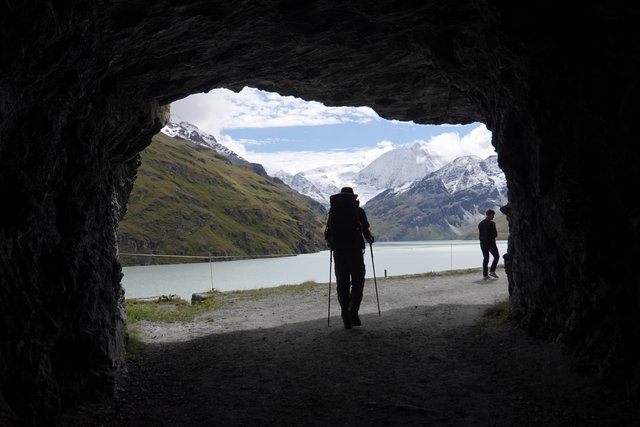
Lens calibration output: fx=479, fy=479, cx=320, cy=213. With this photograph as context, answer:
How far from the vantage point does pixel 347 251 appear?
46.7ft

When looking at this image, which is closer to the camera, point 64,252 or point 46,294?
point 46,294

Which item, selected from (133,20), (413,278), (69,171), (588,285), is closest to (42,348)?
(69,171)

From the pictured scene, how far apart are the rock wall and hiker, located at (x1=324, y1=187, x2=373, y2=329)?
14.4 feet

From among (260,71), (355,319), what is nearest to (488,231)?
(355,319)

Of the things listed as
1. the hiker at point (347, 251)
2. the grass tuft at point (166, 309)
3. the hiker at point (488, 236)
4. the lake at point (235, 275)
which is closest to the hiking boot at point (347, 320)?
the hiker at point (347, 251)

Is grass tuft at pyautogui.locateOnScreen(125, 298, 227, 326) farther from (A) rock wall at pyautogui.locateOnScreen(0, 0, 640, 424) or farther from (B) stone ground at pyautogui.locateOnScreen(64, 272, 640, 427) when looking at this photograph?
(A) rock wall at pyautogui.locateOnScreen(0, 0, 640, 424)

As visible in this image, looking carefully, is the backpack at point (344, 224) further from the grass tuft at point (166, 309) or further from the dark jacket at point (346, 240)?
the grass tuft at point (166, 309)

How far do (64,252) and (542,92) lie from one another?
31.4ft

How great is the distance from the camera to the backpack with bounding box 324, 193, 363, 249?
1427 cm

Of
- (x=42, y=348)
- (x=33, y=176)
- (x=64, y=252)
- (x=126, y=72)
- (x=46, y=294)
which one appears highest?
(x=126, y=72)

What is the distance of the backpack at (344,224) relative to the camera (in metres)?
14.3

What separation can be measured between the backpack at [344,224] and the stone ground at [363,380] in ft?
8.54

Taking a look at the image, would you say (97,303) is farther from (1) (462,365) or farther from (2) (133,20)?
(1) (462,365)

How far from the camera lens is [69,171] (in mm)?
9195
